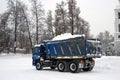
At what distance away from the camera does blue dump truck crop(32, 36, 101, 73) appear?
2398cm

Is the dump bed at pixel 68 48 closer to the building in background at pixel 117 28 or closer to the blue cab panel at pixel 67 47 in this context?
the blue cab panel at pixel 67 47

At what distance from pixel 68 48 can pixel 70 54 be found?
1.93 ft

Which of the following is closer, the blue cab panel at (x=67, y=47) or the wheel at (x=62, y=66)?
the blue cab panel at (x=67, y=47)

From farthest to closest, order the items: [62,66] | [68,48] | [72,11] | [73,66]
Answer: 1. [72,11]
2. [62,66]
3. [68,48]
4. [73,66]

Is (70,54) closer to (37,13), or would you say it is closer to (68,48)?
(68,48)

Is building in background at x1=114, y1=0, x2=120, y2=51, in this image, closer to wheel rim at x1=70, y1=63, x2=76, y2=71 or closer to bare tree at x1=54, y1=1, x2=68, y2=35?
bare tree at x1=54, y1=1, x2=68, y2=35

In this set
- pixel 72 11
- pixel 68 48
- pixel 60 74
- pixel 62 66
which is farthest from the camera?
pixel 72 11

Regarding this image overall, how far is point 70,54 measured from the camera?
25.3m

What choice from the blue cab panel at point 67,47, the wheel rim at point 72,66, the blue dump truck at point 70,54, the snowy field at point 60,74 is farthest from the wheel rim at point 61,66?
the wheel rim at point 72,66


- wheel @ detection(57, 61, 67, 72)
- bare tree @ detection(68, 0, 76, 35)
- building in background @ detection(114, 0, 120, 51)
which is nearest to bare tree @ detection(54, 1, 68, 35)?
bare tree @ detection(68, 0, 76, 35)

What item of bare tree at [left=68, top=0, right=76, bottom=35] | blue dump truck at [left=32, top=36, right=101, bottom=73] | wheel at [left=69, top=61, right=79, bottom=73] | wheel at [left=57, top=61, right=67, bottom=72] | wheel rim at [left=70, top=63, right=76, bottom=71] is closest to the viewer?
blue dump truck at [left=32, top=36, right=101, bottom=73]

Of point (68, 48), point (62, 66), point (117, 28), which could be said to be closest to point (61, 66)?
point (62, 66)

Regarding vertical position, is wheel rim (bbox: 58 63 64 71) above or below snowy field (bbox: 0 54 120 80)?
above

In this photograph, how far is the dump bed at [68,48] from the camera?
23844 mm
